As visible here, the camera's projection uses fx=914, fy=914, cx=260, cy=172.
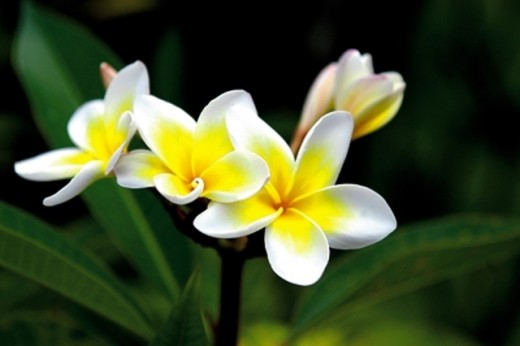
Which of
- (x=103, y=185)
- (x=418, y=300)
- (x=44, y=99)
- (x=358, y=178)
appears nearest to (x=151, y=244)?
(x=103, y=185)

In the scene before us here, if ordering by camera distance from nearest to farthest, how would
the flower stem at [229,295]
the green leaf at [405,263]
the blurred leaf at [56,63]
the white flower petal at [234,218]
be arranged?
1. the white flower petal at [234,218]
2. the flower stem at [229,295]
3. the green leaf at [405,263]
4. the blurred leaf at [56,63]

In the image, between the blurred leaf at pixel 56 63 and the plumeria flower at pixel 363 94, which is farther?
the blurred leaf at pixel 56 63

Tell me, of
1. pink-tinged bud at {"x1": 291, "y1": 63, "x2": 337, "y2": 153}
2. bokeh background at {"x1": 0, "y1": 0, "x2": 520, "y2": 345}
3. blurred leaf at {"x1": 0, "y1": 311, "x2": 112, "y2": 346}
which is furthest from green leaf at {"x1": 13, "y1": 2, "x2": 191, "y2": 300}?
bokeh background at {"x1": 0, "y1": 0, "x2": 520, "y2": 345}

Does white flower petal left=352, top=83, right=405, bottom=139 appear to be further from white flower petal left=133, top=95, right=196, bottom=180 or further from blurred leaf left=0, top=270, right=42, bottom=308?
blurred leaf left=0, top=270, right=42, bottom=308

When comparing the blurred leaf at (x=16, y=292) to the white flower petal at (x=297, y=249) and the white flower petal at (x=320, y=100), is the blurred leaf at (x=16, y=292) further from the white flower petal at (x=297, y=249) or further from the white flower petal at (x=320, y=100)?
the white flower petal at (x=297, y=249)

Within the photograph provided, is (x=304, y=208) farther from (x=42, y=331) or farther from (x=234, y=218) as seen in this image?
(x=42, y=331)

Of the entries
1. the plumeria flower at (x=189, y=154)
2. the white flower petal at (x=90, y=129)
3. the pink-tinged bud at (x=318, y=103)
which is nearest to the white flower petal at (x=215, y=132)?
the plumeria flower at (x=189, y=154)

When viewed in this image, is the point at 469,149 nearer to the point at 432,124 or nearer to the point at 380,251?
the point at 432,124
